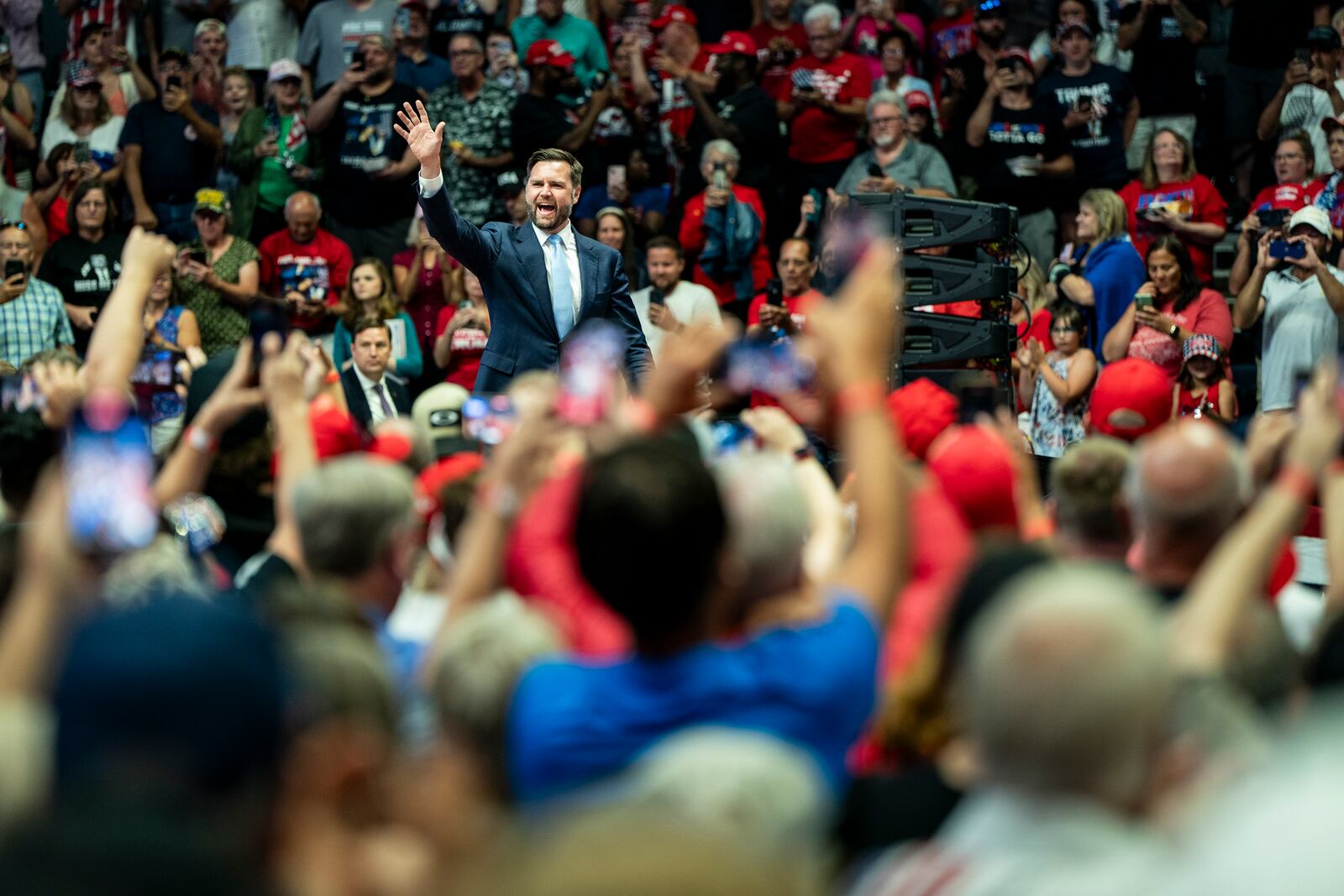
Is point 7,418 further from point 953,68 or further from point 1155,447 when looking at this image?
point 953,68

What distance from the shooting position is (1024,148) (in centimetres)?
1071

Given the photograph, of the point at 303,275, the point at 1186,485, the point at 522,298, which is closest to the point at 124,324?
the point at 1186,485

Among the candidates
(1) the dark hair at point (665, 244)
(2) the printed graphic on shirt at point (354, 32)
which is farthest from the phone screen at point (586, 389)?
(2) the printed graphic on shirt at point (354, 32)

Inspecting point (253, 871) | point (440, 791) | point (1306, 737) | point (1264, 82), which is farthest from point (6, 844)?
point (1264, 82)

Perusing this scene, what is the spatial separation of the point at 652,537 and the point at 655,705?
23 cm

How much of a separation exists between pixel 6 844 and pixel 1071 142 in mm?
10023

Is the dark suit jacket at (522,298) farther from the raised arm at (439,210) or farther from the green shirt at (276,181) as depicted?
the green shirt at (276,181)

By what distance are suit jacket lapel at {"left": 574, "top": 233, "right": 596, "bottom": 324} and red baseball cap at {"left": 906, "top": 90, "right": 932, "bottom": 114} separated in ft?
14.8

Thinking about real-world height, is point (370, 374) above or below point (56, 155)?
below

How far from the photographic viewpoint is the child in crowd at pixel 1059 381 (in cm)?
877

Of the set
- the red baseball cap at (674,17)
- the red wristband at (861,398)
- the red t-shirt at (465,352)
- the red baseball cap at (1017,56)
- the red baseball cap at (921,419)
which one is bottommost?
the red t-shirt at (465,352)

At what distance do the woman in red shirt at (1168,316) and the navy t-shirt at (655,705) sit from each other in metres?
6.86

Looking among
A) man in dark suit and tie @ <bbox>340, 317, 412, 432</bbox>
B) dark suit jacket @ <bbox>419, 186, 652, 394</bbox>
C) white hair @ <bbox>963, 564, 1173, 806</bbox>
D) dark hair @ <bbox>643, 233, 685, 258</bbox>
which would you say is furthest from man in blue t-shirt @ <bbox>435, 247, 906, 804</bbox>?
dark hair @ <bbox>643, 233, 685, 258</bbox>

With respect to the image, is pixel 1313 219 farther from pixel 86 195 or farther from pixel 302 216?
pixel 86 195
